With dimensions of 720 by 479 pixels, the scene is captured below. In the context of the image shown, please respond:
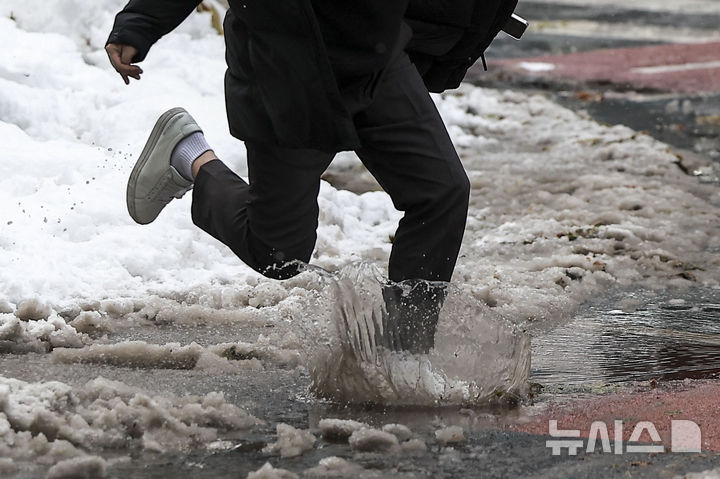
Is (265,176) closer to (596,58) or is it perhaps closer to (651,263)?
(651,263)

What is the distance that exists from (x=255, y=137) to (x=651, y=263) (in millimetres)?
2524

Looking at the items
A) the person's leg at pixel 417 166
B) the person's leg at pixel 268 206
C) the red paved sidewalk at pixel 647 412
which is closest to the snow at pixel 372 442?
the red paved sidewalk at pixel 647 412

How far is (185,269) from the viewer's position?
16.5ft

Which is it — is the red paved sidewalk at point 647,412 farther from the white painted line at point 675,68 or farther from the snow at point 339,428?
the white painted line at point 675,68

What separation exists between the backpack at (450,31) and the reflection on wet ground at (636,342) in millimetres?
1017

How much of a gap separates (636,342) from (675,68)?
7.30m

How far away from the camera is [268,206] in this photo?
3605 millimetres

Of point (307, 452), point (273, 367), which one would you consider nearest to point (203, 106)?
point (273, 367)

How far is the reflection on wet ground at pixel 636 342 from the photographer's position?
12.9ft

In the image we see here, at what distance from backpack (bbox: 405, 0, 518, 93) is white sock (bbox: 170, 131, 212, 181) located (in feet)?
2.74

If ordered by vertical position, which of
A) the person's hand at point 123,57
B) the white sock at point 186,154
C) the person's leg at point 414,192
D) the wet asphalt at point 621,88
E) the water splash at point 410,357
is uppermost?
the wet asphalt at point 621,88

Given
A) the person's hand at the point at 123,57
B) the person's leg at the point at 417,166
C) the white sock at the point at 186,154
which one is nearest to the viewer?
the person's leg at the point at 417,166

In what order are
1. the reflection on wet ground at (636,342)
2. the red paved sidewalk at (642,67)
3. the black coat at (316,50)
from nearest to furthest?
the black coat at (316,50)
the reflection on wet ground at (636,342)
the red paved sidewalk at (642,67)

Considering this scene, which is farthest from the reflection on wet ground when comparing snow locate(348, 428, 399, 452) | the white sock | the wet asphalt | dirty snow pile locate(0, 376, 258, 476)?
the wet asphalt
